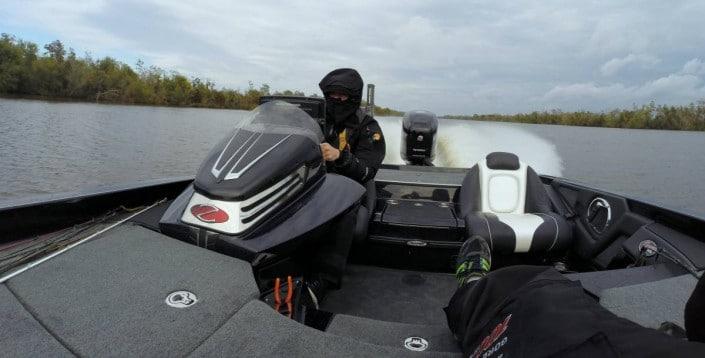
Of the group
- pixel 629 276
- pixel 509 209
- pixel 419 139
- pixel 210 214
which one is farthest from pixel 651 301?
pixel 419 139

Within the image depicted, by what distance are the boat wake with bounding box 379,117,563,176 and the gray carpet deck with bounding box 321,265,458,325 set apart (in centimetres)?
578

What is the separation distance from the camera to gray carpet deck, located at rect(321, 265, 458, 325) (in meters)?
2.53

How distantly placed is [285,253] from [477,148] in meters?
9.42

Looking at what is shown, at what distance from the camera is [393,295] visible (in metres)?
2.76

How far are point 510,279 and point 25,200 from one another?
2079 mm

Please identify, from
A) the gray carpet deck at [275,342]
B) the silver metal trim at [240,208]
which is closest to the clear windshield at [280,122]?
the silver metal trim at [240,208]

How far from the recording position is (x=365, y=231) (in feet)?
9.48

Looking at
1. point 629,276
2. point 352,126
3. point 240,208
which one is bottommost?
point 629,276

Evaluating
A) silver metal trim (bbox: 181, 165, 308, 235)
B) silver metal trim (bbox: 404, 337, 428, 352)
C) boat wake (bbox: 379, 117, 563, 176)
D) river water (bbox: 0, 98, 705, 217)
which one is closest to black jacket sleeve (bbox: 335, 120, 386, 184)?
silver metal trim (bbox: 181, 165, 308, 235)

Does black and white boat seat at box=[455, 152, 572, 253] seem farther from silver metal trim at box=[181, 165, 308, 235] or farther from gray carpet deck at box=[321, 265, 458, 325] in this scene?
silver metal trim at box=[181, 165, 308, 235]

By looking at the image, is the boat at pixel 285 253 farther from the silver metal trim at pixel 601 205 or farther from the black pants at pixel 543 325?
the black pants at pixel 543 325

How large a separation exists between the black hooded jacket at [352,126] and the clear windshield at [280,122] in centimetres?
85

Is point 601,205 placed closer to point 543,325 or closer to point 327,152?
point 327,152

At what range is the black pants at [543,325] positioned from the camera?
0.82 metres
